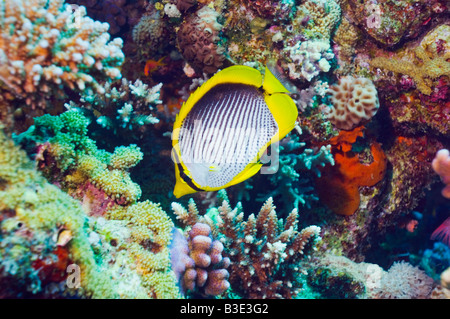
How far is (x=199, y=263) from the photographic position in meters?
1.87

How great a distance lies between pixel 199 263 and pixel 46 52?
1525mm

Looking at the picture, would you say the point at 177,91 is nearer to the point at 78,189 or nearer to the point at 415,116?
the point at 78,189

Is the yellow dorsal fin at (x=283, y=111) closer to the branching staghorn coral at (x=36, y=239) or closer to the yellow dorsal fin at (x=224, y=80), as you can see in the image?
the yellow dorsal fin at (x=224, y=80)

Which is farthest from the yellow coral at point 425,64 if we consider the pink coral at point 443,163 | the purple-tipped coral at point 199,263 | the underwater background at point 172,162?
the purple-tipped coral at point 199,263

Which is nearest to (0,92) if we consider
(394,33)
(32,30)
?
(32,30)

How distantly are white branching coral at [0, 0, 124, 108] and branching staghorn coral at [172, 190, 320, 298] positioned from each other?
1.15m

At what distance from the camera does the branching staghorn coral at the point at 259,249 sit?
212 cm

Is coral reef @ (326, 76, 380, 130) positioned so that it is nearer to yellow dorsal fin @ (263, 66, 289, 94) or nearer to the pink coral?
the pink coral

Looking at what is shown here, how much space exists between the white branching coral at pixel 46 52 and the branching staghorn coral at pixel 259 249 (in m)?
1.15

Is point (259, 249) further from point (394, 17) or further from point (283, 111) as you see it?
point (394, 17)

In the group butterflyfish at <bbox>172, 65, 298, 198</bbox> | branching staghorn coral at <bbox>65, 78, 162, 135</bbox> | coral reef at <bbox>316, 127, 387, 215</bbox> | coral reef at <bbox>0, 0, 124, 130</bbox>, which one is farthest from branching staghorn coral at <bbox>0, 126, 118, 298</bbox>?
coral reef at <bbox>316, 127, 387, 215</bbox>

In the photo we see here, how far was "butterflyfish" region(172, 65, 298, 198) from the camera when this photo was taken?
1590 millimetres

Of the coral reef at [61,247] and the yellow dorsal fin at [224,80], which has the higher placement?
the yellow dorsal fin at [224,80]

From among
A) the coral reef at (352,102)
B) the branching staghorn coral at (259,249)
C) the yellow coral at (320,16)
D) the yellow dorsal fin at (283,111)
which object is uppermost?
the yellow coral at (320,16)
